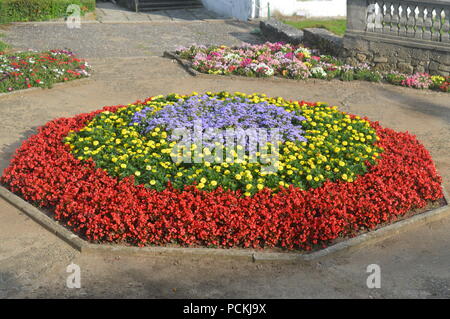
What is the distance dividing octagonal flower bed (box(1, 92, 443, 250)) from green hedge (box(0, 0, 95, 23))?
12.1 meters

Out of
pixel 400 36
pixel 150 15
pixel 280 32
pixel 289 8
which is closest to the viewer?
pixel 400 36

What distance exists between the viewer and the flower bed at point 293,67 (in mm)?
13766

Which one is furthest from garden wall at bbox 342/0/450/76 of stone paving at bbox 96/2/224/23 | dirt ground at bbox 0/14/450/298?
stone paving at bbox 96/2/224/23

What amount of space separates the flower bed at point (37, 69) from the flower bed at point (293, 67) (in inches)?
111

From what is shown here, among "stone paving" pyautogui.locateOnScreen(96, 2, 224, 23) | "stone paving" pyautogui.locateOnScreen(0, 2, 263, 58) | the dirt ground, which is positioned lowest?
the dirt ground

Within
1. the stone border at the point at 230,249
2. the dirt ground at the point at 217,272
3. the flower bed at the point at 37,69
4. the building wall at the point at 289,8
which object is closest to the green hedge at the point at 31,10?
the building wall at the point at 289,8

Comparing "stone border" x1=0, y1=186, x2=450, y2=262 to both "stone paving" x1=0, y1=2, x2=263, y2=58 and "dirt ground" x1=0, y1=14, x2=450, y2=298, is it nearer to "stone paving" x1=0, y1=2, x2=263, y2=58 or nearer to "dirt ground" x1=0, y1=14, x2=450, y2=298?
"dirt ground" x1=0, y1=14, x2=450, y2=298

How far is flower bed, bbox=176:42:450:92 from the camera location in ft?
45.2

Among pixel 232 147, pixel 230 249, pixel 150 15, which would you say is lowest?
pixel 230 249

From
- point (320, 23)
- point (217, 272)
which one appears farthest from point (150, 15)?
point (217, 272)

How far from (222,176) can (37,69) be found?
7.33m

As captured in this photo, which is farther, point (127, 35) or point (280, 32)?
point (127, 35)

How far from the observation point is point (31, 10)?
2120 centimetres

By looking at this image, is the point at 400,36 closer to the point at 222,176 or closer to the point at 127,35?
the point at 222,176
